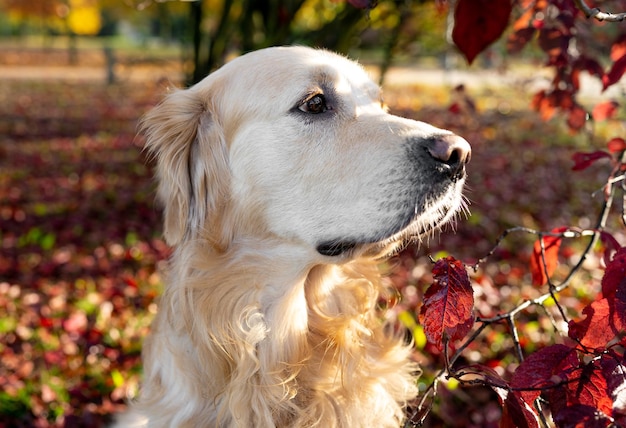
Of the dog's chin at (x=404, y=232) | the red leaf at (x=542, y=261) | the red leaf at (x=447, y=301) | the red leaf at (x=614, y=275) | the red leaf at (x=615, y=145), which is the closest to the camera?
the red leaf at (x=614, y=275)

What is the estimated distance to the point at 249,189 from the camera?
2.53m

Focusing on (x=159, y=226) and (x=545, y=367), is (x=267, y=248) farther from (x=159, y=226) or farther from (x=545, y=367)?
(x=159, y=226)

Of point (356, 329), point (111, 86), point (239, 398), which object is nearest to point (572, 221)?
point (356, 329)

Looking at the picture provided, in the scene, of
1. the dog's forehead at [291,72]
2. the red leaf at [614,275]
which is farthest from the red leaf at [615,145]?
the red leaf at [614,275]

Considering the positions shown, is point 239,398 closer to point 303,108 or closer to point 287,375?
point 287,375

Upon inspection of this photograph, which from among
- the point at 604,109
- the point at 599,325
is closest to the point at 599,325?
the point at 599,325

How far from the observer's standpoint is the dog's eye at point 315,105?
2486 millimetres

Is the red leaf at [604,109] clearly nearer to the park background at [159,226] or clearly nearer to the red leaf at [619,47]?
the park background at [159,226]

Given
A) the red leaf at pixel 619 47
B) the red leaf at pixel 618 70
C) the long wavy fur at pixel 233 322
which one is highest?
the red leaf at pixel 618 70

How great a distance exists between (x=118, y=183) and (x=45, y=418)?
6006 mm

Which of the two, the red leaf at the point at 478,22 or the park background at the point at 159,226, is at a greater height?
the red leaf at the point at 478,22

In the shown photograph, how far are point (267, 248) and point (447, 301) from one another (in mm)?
1045

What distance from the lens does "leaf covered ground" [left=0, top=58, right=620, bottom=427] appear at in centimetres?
366

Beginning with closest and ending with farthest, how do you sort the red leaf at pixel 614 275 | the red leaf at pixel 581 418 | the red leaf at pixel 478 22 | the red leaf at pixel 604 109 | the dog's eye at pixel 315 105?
the red leaf at pixel 581 418 < the red leaf at pixel 614 275 < the red leaf at pixel 478 22 < the dog's eye at pixel 315 105 < the red leaf at pixel 604 109
